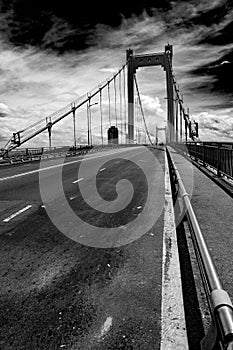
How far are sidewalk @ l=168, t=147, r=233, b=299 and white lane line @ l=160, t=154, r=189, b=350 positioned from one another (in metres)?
0.55

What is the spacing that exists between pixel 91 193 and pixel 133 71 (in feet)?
247

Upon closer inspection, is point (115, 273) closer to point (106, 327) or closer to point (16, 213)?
point (106, 327)

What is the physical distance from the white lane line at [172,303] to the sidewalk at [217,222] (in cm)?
55

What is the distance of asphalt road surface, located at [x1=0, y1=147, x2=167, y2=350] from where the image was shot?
2.85m

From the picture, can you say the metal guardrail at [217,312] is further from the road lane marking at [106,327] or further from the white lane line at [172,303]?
the road lane marking at [106,327]

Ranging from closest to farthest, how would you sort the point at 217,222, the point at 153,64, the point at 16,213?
the point at 217,222 → the point at 16,213 → the point at 153,64

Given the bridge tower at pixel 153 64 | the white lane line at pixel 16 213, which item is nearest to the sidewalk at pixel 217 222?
the white lane line at pixel 16 213

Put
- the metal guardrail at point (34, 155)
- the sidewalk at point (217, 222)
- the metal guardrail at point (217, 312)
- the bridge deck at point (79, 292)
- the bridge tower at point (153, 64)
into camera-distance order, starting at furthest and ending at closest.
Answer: the bridge tower at point (153, 64)
the metal guardrail at point (34, 155)
the sidewalk at point (217, 222)
the bridge deck at point (79, 292)
the metal guardrail at point (217, 312)

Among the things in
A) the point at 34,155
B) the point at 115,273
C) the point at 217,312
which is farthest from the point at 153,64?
the point at 217,312

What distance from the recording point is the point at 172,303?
10.9ft

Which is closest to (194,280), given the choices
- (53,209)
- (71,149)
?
(53,209)

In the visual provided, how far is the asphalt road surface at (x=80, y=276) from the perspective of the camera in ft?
9.35

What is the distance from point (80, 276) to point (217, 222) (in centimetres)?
380

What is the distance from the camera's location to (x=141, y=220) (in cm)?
686
